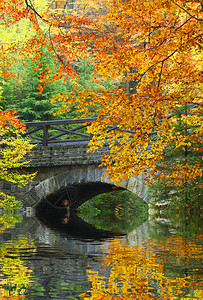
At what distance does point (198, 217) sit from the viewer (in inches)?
498

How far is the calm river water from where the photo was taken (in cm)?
309

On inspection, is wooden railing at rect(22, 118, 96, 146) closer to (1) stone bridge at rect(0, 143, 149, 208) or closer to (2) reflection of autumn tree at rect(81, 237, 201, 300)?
(1) stone bridge at rect(0, 143, 149, 208)

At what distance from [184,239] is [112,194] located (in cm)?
1506

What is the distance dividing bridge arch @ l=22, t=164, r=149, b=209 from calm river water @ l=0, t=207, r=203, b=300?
7.34 metres

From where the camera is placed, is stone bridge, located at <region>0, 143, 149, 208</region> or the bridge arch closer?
the bridge arch

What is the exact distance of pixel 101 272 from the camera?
3.92 m

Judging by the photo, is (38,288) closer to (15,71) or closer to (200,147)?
(200,147)

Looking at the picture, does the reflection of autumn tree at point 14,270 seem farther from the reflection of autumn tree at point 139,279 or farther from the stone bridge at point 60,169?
the stone bridge at point 60,169

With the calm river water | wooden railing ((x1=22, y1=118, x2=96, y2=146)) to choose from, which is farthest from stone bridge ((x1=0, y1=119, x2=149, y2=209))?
the calm river water

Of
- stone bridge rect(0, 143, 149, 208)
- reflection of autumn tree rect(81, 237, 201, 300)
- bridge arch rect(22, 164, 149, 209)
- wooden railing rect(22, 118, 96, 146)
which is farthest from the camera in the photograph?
stone bridge rect(0, 143, 149, 208)

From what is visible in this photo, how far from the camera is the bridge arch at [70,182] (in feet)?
44.5

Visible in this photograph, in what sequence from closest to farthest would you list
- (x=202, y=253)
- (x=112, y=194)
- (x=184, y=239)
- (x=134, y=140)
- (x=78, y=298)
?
(x=78, y=298), (x=202, y=253), (x=184, y=239), (x=134, y=140), (x=112, y=194)

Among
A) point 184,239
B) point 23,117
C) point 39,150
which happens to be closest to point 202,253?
point 184,239

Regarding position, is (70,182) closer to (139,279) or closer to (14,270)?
(14,270)
